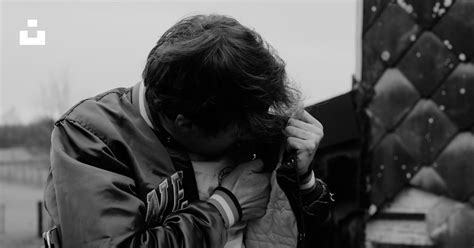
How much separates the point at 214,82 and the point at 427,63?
0.84 meters

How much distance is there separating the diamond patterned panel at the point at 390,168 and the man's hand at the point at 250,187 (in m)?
0.64

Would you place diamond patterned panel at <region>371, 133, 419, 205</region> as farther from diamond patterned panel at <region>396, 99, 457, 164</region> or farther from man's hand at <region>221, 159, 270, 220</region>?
man's hand at <region>221, 159, 270, 220</region>

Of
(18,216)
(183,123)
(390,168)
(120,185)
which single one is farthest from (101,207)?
(18,216)

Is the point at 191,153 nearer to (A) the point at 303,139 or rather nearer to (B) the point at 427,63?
(A) the point at 303,139

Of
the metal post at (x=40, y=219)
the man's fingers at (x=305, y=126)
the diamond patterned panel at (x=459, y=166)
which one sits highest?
A: the man's fingers at (x=305, y=126)

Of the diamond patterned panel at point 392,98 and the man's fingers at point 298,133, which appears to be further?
the diamond patterned panel at point 392,98

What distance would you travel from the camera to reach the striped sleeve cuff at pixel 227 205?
1.10m

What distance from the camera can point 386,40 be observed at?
1.77 meters

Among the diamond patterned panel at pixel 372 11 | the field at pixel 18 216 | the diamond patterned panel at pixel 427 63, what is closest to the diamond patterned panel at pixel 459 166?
the diamond patterned panel at pixel 427 63

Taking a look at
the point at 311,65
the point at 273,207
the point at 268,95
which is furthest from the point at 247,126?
the point at 311,65

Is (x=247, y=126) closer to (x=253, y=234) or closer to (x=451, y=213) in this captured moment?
(x=253, y=234)

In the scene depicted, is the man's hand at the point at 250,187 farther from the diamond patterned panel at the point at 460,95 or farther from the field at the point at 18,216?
the field at the point at 18,216

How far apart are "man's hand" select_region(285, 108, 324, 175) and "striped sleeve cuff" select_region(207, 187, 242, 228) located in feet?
0.45

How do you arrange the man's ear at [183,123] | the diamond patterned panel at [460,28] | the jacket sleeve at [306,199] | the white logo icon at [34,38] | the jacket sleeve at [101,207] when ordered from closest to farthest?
the jacket sleeve at [101,207], the man's ear at [183,123], the jacket sleeve at [306,199], the diamond patterned panel at [460,28], the white logo icon at [34,38]
